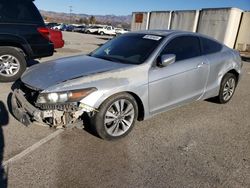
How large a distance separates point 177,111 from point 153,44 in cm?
150

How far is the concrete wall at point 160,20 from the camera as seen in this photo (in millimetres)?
20016

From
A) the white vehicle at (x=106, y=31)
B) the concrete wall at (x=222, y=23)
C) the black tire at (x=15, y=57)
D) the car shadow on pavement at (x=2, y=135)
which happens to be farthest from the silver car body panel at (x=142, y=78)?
the white vehicle at (x=106, y=31)

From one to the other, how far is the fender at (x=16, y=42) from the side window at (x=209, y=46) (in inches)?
164

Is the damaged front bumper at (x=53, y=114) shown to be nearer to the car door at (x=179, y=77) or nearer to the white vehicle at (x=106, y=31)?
the car door at (x=179, y=77)

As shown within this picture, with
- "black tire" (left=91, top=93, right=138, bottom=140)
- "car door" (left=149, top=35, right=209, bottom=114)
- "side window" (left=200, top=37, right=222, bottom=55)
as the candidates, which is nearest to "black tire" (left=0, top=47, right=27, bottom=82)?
"black tire" (left=91, top=93, right=138, bottom=140)

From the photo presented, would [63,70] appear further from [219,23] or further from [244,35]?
[244,35]

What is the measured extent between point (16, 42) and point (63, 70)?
125 inches

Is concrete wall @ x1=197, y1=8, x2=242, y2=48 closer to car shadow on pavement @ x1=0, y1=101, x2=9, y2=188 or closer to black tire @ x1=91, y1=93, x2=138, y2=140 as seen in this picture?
black tire @ x1=91, y1=93, x2=138, y2=140

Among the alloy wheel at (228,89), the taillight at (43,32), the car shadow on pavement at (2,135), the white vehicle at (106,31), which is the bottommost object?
the white vehicle at (106,31)

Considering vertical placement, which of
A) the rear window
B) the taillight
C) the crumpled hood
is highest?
the rear window

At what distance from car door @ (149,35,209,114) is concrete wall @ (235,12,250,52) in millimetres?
14408

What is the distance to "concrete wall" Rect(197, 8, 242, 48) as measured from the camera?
16422 mm

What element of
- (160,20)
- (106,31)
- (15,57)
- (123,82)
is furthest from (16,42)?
(106,31)

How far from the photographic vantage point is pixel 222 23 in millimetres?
16672
